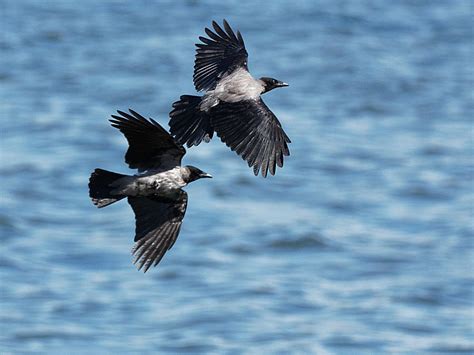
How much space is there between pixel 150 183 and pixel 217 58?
153 cm

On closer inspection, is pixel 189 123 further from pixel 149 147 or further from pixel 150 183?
pixel 150 183

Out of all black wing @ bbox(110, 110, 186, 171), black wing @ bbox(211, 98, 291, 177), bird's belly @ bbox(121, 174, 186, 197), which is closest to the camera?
black wing @ bbox(110, 110, 186, 171)

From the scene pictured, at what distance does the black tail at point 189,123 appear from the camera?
828cm

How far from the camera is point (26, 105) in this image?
102 feet

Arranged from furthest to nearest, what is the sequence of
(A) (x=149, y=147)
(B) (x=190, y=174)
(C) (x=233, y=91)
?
(C) (x=233, y=91), (B) (x=190, y=174), (A) (x=149, y=147)

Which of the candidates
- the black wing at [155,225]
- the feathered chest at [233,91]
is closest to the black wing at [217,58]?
the feathered chest at [233,91]

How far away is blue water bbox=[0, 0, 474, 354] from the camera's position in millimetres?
24531

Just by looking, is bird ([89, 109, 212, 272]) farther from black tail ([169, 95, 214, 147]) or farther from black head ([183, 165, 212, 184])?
black tail ([169, 95, 214, 147])

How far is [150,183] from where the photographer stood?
27.4ft

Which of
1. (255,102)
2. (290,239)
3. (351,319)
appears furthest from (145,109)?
(255,102)

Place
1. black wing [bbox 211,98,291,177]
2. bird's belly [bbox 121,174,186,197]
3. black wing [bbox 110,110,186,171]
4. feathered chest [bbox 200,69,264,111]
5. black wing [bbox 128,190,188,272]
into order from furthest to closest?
black wing [bbox 128,190,188,272] → feathered chest [bbox 200,69,264,111] → bird's belly [bbox 121,174,186,197] → black wing [bbox 211,98,291,177] → black wing [bbox 110,110,186,171]

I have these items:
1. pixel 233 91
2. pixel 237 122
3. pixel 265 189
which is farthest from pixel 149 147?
pixel 265 189

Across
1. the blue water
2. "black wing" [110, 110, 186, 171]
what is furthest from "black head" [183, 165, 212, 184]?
the blue water

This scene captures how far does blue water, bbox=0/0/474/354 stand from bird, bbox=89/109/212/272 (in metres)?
14.6
